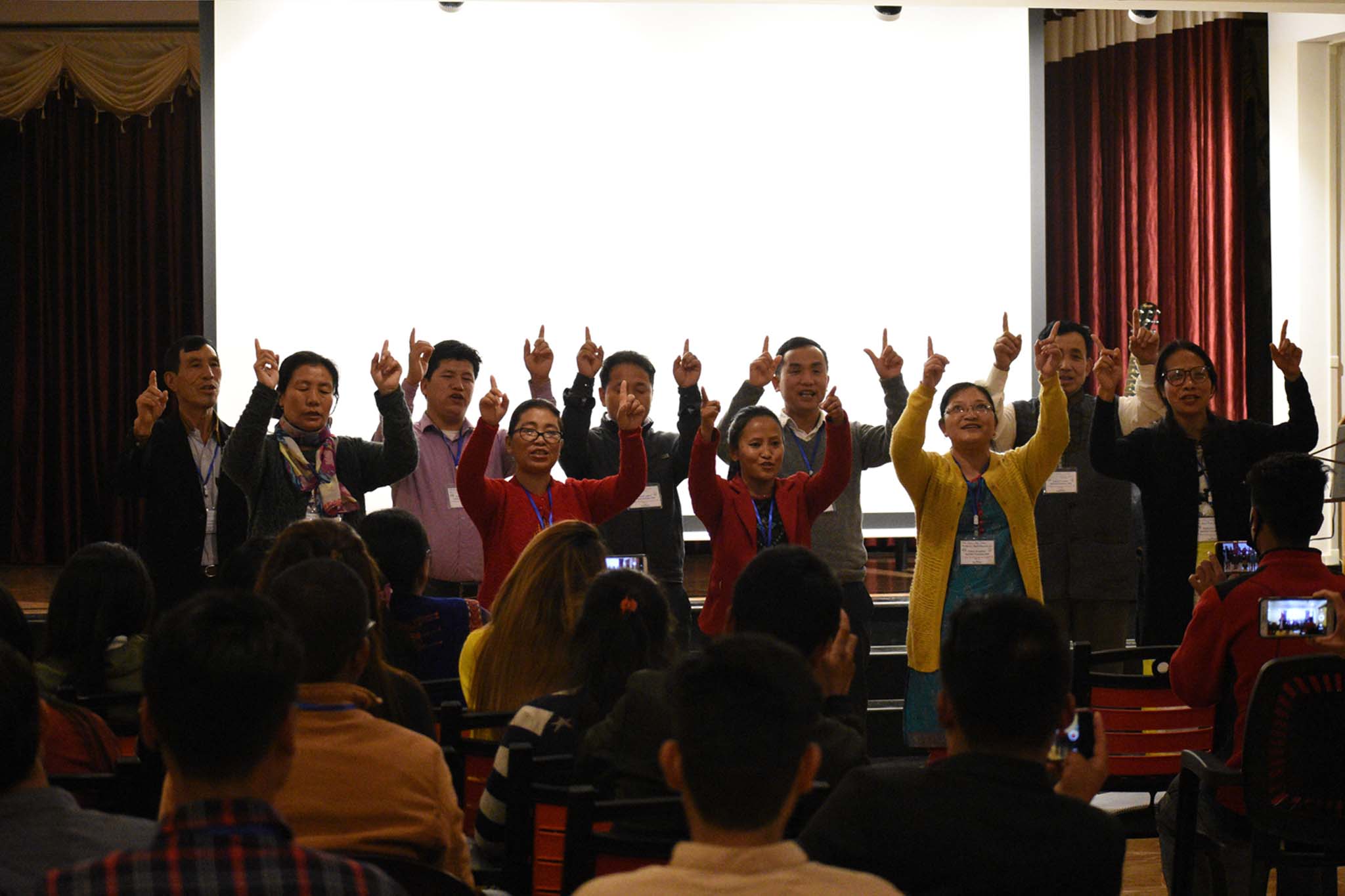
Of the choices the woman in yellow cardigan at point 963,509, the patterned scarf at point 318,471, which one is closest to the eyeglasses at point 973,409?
the woman in yellow cardigan at point 963,509

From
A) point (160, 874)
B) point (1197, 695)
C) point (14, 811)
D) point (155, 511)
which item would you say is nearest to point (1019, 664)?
point (160, 874)

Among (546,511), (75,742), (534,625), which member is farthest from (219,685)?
(546,511)

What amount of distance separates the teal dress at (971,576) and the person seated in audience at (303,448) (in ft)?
5.56

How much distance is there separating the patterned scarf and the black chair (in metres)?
2.61

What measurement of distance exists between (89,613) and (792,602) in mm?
1459

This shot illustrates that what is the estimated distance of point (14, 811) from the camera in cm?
142

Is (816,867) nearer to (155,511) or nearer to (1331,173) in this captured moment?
(155,511)

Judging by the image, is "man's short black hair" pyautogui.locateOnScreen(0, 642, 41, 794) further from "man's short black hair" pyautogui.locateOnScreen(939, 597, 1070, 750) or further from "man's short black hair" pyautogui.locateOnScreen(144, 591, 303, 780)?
"man's short black hair" pyautogui.locateOnScreen(939, 597, 1070, 750)

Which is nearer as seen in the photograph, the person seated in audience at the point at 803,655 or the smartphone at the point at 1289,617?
the person seated in audience at the point at 803,655

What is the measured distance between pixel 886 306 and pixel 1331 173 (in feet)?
8.26

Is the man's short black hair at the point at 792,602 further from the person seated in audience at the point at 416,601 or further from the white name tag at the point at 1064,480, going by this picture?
the white name tag at the point at 1064,480

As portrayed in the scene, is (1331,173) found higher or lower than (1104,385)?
higher

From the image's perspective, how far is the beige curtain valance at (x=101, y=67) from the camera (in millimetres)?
7504

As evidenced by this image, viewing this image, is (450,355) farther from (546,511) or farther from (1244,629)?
(1244,629)
